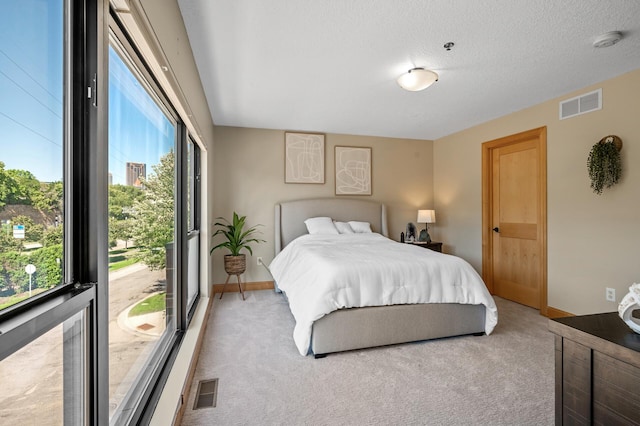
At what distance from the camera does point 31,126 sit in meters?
0.68

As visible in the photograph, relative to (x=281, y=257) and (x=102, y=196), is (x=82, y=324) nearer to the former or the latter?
(x=102, y=196)

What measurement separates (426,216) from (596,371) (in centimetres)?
385

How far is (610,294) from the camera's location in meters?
2.77

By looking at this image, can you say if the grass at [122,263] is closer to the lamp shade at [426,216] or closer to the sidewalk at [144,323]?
the sidewalk at [144,323]

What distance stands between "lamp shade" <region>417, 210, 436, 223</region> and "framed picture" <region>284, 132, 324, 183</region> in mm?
1652

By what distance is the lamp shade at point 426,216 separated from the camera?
478cm

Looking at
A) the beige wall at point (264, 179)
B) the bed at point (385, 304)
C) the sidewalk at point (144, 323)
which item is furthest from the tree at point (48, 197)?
the beige wall at point (264, 179)

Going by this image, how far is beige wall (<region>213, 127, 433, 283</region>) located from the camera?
437 centimetres

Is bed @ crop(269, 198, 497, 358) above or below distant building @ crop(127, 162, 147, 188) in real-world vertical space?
below

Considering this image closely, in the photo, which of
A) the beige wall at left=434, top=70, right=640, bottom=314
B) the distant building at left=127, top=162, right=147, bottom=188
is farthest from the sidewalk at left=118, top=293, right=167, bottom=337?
the beige wall at left=434, top=70, right=640, bottom=314

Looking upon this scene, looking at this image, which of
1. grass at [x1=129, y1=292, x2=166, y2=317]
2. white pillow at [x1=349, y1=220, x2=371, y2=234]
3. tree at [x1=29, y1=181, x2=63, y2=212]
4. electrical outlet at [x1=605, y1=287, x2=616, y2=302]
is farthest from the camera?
white pillow at [x1=349, y1=220, x2=371, y2=234]

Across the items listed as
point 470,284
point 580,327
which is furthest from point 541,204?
point 580,327

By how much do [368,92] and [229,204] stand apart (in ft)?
8.09

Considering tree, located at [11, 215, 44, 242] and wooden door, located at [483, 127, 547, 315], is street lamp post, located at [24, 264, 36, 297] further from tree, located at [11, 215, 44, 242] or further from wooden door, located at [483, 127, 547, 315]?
wooden door, located at [483, 127, 547, 315]
